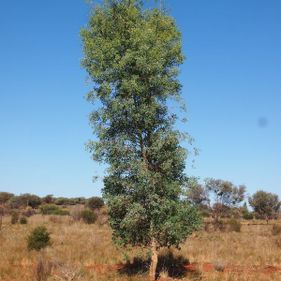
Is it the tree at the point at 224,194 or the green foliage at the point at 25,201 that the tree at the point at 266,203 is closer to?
the tree at the point at 224,194

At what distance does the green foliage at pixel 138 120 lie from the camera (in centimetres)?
1730

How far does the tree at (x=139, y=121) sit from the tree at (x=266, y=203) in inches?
2242

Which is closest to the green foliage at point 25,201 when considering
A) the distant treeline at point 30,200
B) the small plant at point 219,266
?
the distant treeline at point 30,200

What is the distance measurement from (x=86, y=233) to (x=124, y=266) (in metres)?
14.7

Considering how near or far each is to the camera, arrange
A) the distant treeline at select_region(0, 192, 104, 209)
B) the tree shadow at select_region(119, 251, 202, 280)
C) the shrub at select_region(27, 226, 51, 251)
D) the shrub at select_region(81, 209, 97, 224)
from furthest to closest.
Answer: the distant treeline at select_region(0, 192, 104, 209), the shrub at select_region(81, 209, 97, 224), the shrub at select_region(27, 226, 51, 251), the tree shadow at select_region(119, 251, 202, 280)

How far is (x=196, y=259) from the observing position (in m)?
24.8

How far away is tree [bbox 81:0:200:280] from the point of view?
56.7ft

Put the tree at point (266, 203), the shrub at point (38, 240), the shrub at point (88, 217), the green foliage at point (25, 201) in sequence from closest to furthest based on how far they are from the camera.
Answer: the shrub at point (38, 240) → the shrub at point (88, 217) → the tree at point (266, 203) → the green foliage at point (25, 201)

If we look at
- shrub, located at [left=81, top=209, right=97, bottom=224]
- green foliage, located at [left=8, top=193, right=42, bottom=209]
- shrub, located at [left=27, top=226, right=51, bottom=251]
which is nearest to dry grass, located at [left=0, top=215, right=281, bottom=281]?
shrub, located at [left=27, top=226, right=51, bottom=251]

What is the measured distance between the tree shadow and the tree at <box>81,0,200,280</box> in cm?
223

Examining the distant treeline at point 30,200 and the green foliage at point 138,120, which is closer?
the green foliage at point 138,120

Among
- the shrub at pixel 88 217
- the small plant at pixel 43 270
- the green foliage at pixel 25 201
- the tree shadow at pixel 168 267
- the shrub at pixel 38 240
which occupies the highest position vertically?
the green foliage at pixel 25 201

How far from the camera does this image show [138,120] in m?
17.6

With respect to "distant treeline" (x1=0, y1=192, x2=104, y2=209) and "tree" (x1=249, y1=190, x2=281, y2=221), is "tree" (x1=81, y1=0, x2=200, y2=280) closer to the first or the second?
"tree" (x1=249, y1=190, x2=281, y2=221)
